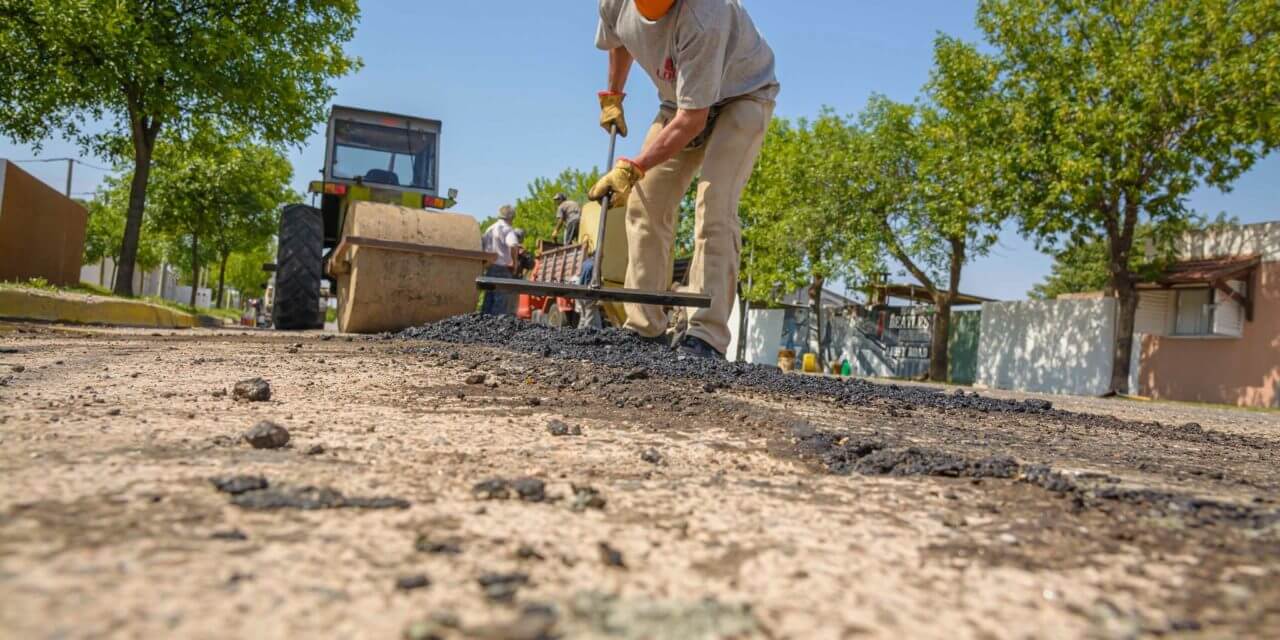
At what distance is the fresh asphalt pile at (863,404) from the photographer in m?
1.86

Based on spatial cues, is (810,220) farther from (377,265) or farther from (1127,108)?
(377,265)

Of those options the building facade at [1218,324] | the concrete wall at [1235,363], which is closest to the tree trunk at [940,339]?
the building facade at [1218,324]

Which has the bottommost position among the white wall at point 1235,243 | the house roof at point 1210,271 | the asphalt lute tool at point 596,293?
the asphalt lute tool at point 596,293

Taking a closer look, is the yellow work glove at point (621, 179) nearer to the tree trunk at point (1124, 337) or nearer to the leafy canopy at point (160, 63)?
the leafy canopy at point (160, 63)

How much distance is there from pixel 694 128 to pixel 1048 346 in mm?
→ 22127

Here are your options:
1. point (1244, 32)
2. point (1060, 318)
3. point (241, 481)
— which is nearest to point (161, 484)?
point (241, 481)

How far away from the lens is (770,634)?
39.1 inches

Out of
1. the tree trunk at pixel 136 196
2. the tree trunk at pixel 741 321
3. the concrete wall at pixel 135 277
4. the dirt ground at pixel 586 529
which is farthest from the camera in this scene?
the concrete wall at pixel 135 277

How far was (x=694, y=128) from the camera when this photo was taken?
4.80m

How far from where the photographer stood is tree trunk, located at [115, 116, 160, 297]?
14.5 meters

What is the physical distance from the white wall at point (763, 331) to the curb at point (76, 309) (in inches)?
936

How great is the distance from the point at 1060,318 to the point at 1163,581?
24.8m

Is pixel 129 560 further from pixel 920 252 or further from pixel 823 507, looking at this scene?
pixel 920 252

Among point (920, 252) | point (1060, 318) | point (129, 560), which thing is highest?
A: point (920, 252)
